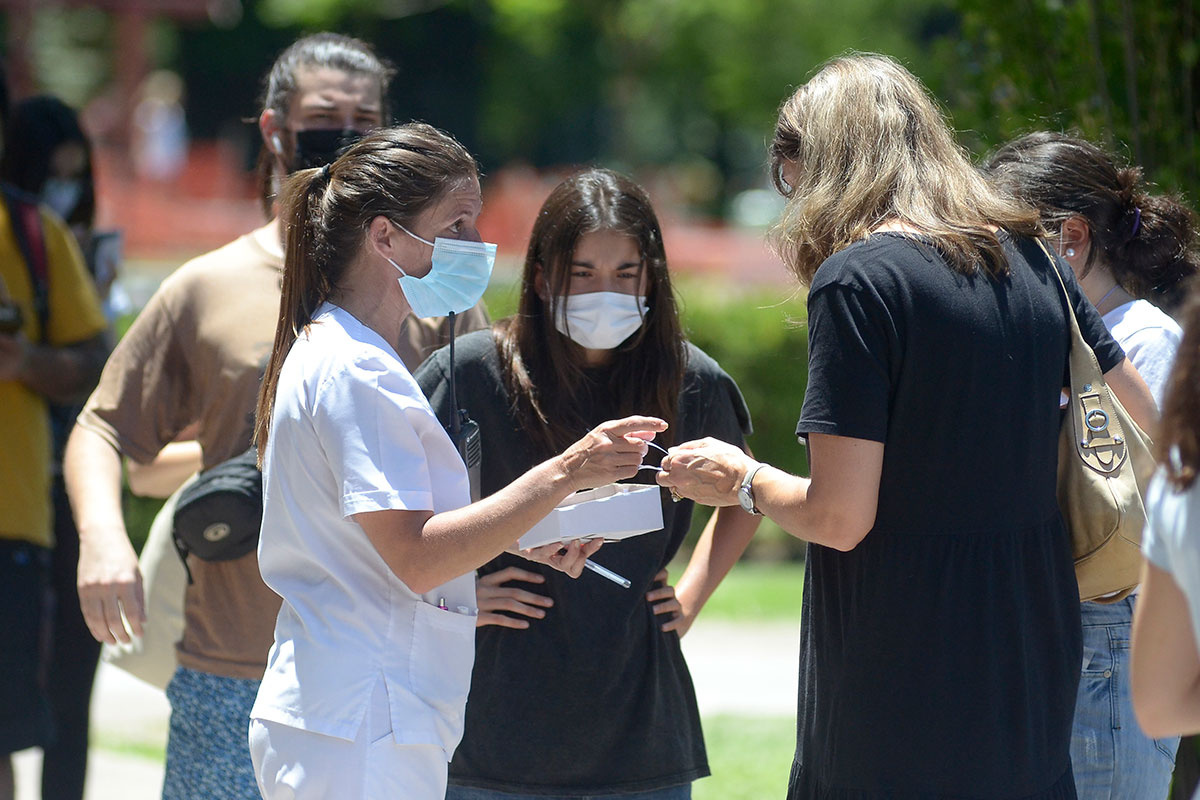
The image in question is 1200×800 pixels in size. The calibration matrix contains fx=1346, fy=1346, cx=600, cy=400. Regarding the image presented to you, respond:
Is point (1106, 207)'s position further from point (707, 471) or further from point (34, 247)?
point (34, 247)

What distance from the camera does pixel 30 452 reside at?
12.1ft

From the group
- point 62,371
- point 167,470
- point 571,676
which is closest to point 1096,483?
point 571,676

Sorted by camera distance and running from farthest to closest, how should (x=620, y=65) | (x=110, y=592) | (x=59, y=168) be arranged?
(x=620, y=65) → (x=59, y=168) → (x=110, y=592)

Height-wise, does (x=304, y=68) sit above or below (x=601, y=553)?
above

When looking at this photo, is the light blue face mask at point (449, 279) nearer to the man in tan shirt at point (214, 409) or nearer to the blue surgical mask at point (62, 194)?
the man in tan shirt at point (214, 409)

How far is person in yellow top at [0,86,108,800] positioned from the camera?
354cm

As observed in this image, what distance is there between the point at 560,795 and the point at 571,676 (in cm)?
24

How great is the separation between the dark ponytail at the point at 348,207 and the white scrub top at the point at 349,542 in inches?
4.8

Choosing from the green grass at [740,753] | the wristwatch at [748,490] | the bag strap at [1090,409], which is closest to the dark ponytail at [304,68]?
the wristwatch at [748,490]

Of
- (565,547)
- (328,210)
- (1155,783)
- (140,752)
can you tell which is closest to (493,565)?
(565,547)

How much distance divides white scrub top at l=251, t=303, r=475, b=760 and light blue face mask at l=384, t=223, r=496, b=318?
0.44ft

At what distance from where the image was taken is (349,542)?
7.02 ft

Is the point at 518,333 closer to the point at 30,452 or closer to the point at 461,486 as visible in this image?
the point at 461,486

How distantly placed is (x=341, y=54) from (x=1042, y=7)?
238 cm
